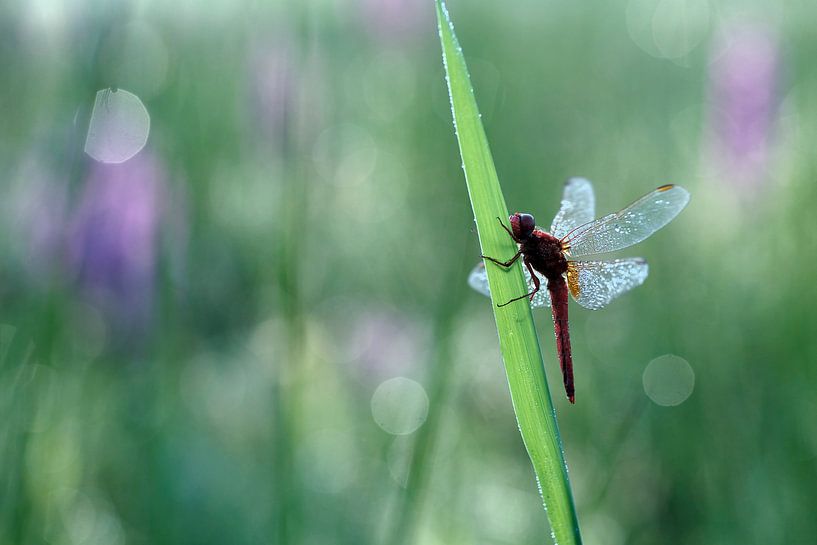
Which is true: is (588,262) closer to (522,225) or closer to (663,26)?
(522,225)

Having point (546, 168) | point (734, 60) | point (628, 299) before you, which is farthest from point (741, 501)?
point (546, 168)

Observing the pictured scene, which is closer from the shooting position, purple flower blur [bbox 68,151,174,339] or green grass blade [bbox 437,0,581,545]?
green grass blade [bbox 437,0,581,545]

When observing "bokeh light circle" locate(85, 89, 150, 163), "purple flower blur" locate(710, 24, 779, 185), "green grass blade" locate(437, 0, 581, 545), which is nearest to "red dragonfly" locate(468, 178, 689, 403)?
"green grass blade" locate(437, 0, 581, 545)

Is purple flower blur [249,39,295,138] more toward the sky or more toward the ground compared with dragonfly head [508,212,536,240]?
more toward the sky

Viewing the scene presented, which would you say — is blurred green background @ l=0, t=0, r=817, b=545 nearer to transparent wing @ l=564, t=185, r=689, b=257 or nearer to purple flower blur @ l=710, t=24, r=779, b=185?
purple flower blur @ l=710, t=24, r=779, b=185

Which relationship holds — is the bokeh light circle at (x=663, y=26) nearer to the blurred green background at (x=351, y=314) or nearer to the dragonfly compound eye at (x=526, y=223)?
the blurred green background at (x=351, y=314)

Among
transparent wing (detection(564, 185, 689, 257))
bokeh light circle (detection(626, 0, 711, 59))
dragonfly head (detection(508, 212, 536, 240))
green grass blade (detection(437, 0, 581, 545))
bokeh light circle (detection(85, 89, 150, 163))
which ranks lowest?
green grass blade (detection(437, 0, 581, 545))

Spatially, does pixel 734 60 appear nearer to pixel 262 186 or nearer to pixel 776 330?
pixel 776 330
